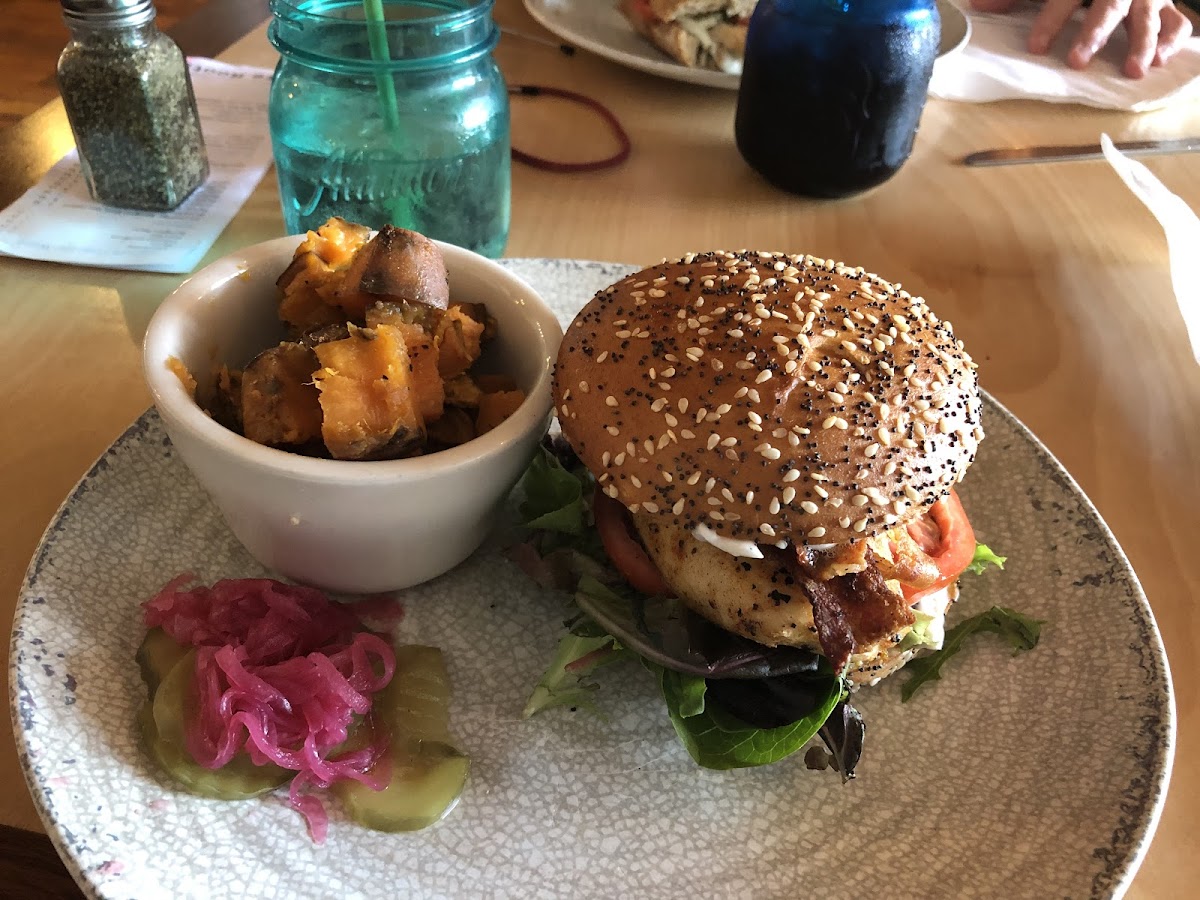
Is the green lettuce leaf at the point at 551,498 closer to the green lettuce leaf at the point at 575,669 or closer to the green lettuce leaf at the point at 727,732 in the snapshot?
the green lettuce leaf at the point at 575,669

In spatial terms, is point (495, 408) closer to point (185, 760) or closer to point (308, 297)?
point (308, 297)

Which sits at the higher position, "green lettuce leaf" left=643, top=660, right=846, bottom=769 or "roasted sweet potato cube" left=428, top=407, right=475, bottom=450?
"roasted sweet potato cube" left=428, top=407, right=475, bottom=450

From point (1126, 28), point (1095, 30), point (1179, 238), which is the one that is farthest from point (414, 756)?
point (1126, 28)

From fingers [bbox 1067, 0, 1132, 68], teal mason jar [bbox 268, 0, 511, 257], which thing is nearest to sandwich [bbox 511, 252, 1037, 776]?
teal mason jar [bbox 268, 0, 511, 257]

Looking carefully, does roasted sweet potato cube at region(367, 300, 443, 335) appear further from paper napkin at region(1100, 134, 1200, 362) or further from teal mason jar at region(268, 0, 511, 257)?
paper napkin at region(1100, 134, 1200, 362)

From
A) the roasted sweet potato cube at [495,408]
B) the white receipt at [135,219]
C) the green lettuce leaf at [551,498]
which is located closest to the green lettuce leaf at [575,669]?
the green lettuce leaf at [551,498]

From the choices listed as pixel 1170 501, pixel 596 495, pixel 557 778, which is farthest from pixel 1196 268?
pixel 557 778
